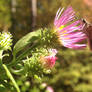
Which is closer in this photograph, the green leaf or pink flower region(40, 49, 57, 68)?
the green leaf

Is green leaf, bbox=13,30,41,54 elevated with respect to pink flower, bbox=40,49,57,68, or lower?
elevated

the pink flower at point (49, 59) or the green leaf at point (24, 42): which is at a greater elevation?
the green leaf at point (24, 42)

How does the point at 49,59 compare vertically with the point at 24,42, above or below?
below

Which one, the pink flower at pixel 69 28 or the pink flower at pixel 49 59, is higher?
the pink flower at pixel 69 28

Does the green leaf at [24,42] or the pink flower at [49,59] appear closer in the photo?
the green leaf at [24,42]

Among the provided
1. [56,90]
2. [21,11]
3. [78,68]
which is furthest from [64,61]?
[21,11]

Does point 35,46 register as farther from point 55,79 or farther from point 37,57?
point 55,79

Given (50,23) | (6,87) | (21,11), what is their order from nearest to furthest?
(6,87) < (50,23) < (21,11)

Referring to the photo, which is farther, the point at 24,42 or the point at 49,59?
the point at 49,59
